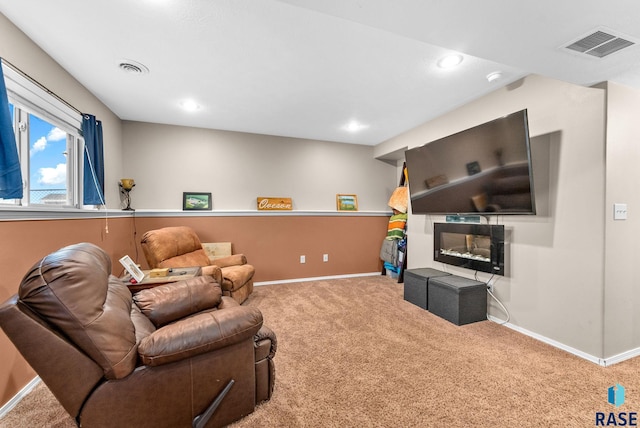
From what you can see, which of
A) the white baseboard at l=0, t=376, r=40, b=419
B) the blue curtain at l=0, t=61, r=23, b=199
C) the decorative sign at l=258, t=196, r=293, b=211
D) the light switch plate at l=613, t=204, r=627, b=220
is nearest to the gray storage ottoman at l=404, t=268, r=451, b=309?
the light switch plate at l=613, t=204, r=627, b=220

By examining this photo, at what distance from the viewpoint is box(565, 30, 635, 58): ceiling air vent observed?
1509 millimetres

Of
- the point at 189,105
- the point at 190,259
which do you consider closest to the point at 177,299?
the point at 190,259

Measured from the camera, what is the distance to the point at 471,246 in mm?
2996

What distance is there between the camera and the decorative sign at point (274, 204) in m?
4.18

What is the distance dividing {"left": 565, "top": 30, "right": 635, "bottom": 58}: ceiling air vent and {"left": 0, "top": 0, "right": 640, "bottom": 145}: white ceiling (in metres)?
0.05

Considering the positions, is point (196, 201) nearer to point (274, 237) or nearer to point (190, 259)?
point (190, 259)

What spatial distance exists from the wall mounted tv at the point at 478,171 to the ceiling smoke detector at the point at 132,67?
2.97 metres

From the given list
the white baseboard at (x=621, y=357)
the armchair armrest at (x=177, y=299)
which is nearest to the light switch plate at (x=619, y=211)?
the white baseboard at (x=621, y=357)

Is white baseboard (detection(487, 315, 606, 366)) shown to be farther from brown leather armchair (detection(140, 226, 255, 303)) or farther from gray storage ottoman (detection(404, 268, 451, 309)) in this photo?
brown leather armchair (detection(140, 226, 255, 303))

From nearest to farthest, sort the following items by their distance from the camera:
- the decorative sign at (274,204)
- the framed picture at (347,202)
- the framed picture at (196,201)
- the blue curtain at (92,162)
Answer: the blue curtain at (92,162) → the framed picture at (196,201) → the decorative sign at (274,204) → the framed picture at (347,202)

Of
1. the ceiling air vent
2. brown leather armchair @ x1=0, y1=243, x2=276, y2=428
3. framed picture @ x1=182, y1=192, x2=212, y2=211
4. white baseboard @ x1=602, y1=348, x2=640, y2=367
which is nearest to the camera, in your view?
brown leather armchair @ x1=0, y1=243, x2=276, y2=428

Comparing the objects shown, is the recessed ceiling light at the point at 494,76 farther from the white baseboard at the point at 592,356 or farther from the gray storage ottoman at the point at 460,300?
the white baseboard at the point at 592,356

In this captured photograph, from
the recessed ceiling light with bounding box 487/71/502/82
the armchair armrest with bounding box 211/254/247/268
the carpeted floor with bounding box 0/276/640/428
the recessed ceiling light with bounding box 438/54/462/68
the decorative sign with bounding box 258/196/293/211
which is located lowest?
the carpeted floor with bounding box 0/276/640/428

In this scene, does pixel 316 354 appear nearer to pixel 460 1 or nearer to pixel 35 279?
pixel 35 279
